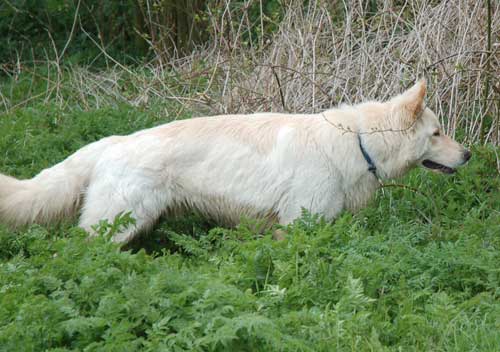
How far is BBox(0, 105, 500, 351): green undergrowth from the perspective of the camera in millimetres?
4535

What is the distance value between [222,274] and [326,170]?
1676 mm

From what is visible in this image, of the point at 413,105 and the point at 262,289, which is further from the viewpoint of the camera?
the point at 413,105

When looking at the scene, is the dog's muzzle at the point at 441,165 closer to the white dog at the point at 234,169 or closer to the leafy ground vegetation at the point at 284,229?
the white dog at the point at 234,169

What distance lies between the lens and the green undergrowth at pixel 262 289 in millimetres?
4535

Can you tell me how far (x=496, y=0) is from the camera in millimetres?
9281

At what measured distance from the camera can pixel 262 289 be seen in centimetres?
552

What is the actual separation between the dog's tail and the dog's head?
2.35 metres

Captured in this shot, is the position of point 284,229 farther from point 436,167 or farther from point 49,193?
point 49,193

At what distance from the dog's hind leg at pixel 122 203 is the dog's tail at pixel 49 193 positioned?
0.14m

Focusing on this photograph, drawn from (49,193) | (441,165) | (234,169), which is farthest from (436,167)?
(49,193)

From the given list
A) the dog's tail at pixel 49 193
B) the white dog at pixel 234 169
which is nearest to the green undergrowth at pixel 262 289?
the dog's tail at pixel 49 193

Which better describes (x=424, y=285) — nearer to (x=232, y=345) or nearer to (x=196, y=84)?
(x=232, y=345)

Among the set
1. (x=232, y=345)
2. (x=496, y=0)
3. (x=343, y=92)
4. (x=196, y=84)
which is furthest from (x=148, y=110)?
(x=232, y=345)

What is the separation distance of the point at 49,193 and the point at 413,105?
285 cm
